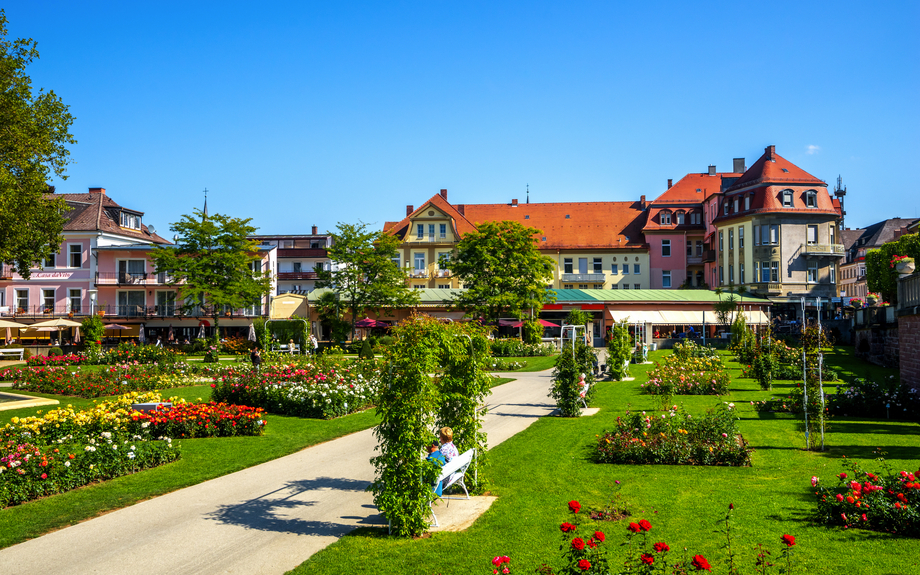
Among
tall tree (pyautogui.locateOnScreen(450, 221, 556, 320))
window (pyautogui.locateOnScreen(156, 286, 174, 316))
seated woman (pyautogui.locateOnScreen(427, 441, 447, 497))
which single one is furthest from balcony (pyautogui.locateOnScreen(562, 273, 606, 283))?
seated woman (pyautogui.locateOnScreen(427, 441, 447, 497))

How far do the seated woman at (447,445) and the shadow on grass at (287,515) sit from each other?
1255 mm

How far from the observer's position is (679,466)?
38.7ft

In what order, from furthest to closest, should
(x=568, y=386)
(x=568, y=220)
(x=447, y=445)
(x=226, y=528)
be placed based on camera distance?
(x=568, y=220) → (x=568, y=386) → (x=447, y=445) → (x=226, y=528)

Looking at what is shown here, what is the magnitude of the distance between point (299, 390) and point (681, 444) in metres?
11.0

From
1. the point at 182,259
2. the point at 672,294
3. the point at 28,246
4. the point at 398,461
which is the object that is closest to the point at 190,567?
the point at 398,461

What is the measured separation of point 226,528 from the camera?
8969mm

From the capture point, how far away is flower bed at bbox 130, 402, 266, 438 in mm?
14625

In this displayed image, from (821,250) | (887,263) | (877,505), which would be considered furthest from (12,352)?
(821,250)

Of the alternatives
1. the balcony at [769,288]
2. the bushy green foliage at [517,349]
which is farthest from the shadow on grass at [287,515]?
the balcony at [769,288]

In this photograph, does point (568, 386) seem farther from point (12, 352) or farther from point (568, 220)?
point (568, 220)

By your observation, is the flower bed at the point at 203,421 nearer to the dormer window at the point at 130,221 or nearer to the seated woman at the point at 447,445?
the seated woman at the point at 447,445

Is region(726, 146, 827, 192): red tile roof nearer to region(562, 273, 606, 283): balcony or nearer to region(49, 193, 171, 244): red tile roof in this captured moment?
region(562, 273, 606, 283): balcony

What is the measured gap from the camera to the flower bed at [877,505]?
794 cm

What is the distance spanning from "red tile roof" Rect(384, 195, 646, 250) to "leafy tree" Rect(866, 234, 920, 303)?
21653mm
